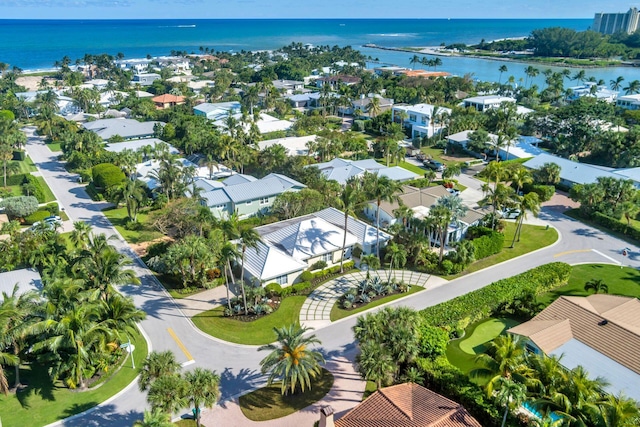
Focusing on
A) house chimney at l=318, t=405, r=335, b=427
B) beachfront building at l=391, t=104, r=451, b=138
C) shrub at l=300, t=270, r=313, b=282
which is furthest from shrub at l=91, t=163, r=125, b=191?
beachfront building at l=391, t=104, r=451, b=138

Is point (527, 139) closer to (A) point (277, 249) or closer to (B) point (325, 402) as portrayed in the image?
(A) point (277, 249)

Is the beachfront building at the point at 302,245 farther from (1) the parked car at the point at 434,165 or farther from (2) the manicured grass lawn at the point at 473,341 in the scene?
(1) the parked car at the point at 434,165

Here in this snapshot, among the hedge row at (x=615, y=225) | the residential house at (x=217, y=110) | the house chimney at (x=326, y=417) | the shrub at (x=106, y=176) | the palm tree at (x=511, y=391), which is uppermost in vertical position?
the palm tree at (x=511, y=391)

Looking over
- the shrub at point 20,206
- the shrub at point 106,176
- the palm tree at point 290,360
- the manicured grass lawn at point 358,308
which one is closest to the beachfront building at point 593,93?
the manicured grass lawn at point 358,308

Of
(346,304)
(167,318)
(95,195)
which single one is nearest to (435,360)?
(346,304)

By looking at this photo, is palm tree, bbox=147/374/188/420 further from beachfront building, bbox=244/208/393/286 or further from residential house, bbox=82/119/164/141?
residential house, bbox=82/119/164/141

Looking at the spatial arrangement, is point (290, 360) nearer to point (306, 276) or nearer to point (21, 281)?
point (306, 276)
